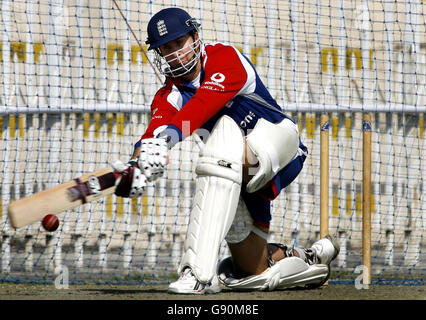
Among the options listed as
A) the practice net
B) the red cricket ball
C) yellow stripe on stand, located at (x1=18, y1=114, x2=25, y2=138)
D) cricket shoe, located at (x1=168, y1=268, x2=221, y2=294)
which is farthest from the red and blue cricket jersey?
yellow stripe on stand, located at (x1=18, y1=114, x2=25, y2=138)

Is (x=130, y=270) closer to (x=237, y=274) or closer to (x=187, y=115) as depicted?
(x=237, y=274)

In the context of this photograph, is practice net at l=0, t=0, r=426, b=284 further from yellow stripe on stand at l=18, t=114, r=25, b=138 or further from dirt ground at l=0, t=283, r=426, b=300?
dirt ground at l=0, t=283, r=426, b=300

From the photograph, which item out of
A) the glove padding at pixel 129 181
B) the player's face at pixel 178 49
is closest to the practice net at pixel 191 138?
the player's face at pixel 178 49

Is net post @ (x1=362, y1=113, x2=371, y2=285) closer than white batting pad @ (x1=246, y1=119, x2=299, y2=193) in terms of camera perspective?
No

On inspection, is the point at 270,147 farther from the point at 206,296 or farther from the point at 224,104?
the point at 206,296

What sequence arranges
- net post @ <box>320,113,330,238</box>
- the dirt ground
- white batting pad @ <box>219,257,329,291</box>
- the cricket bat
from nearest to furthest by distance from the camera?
the cricket bat
the dirt ground
white batting pad @ <box>219,257,329,291</box>
net post @ <box>320,113,330,238</box>

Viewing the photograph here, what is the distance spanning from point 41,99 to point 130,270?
5.63ft

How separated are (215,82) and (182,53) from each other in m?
0.33

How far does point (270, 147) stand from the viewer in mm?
4387

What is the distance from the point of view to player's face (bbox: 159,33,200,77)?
4508 mm

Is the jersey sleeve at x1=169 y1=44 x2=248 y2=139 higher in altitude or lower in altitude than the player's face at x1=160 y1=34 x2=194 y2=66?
lower

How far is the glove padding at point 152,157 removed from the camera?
12.9 ft

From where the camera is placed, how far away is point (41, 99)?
7410mm

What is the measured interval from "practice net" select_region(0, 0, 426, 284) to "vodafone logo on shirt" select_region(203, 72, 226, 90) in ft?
9.10
